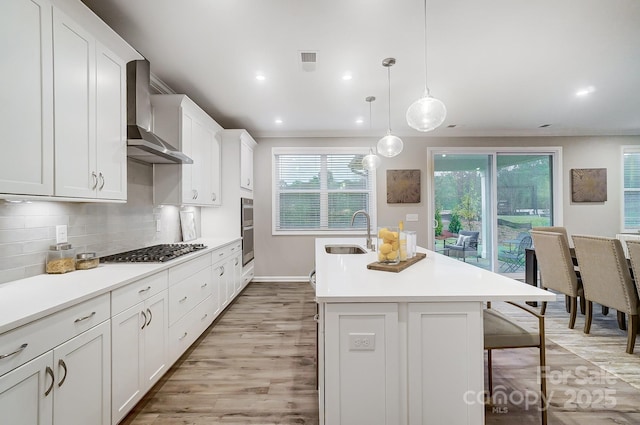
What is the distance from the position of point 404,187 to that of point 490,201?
164cm

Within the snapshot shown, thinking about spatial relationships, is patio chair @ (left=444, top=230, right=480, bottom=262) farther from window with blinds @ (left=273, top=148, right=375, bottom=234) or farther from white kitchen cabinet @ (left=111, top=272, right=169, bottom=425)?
white kitchen cabinet @ (left=111, top=272, right=169, bottom=425)

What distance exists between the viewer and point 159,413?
171 centimetres

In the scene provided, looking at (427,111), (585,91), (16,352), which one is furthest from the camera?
(585,91)

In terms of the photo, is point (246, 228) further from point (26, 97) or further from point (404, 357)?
point (404, 357)

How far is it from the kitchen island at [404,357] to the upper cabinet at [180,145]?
2280 mm

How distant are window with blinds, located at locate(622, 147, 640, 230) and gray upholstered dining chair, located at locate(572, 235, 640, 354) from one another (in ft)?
11.3

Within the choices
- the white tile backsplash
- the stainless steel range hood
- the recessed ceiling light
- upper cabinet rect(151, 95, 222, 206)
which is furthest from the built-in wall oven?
the recessed ceiling light

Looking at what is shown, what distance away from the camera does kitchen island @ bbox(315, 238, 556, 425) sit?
1.26m

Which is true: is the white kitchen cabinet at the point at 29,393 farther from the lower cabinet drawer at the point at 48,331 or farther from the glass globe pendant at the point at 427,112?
the glass globe pendant at the point at 427,112

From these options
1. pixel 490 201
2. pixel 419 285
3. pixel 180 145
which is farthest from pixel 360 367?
pixel 490 201

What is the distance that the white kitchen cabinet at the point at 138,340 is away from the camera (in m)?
1.49

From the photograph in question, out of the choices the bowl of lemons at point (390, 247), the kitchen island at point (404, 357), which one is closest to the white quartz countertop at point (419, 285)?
the kitchen island at point (404, 357)

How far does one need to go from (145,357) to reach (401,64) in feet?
10.4

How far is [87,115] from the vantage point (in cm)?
166
